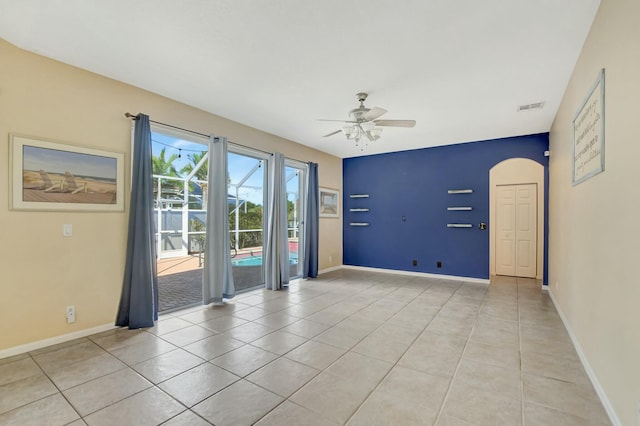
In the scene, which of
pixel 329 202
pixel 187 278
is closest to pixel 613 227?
pixel 329 202

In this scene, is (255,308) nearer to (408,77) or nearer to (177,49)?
(177,49)

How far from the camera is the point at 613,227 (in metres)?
1.87

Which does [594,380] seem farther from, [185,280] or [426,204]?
[185,280]

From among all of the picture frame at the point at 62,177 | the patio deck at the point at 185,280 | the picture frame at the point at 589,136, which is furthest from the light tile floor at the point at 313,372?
the picture frame at the point at 589,136

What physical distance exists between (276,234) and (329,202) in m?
2.19

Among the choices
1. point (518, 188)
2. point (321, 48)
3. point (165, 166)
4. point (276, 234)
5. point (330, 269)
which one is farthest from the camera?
point (330, 269)

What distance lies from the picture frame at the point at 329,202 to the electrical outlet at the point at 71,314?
15.0ft

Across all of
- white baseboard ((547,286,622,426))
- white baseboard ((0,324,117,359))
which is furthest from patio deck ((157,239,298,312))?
white baseboard ((547,286,622,426))

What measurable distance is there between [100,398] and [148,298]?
4.71 ft

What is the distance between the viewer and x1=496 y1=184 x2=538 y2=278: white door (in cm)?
634

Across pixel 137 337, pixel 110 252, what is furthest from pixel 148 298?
pixel 110 252

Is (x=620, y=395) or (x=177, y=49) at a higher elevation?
(x=177, y=49)

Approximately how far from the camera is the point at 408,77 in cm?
317

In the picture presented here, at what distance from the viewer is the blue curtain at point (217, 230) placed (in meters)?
4.17
